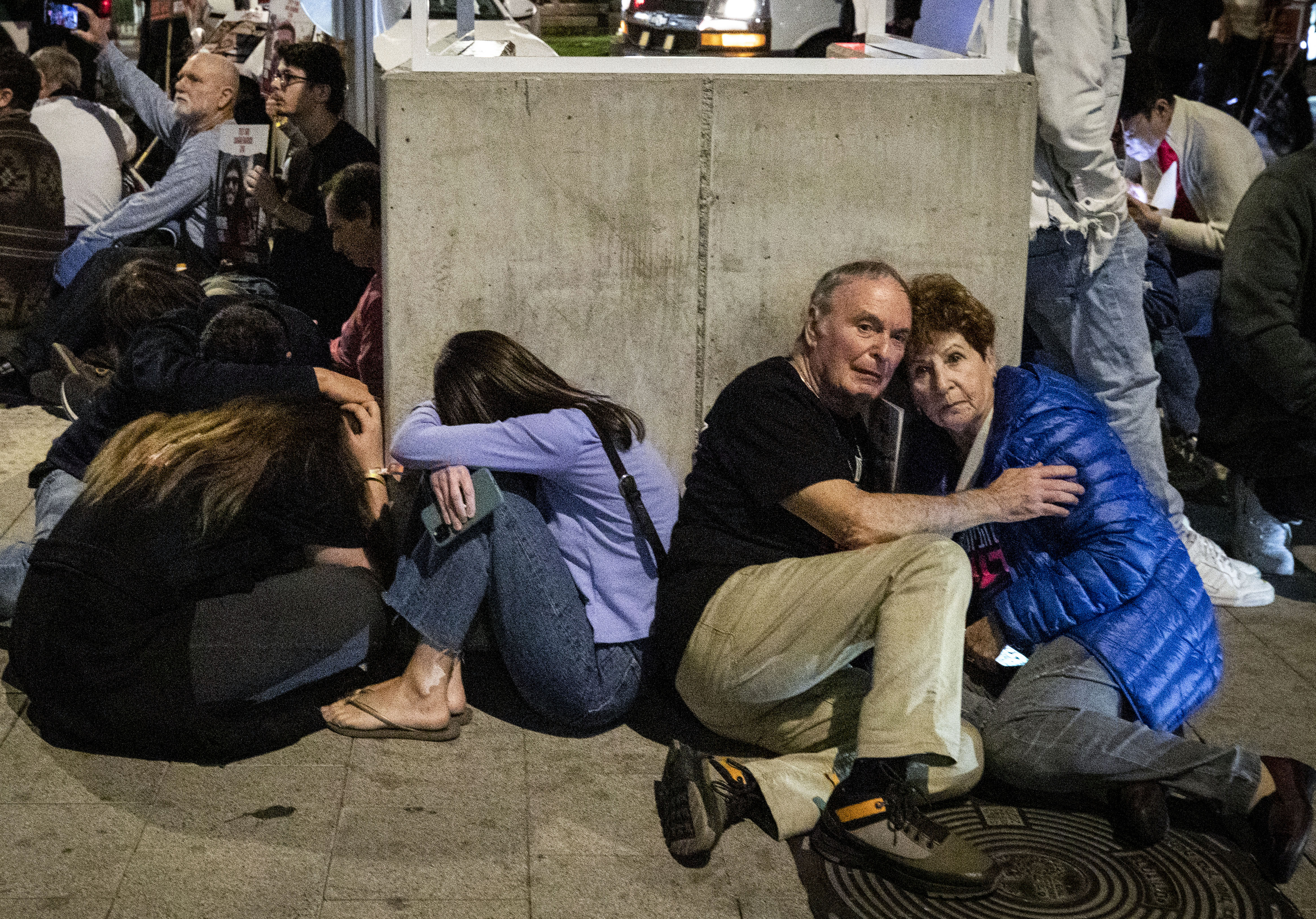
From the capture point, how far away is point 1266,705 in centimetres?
416

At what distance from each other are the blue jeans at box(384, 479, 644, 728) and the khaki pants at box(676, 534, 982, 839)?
257 mm

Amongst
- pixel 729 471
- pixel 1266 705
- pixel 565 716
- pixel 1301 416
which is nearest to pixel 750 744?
pixel 565 716

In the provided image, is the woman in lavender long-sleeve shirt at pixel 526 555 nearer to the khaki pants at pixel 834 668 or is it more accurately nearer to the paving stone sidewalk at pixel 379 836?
the paving stone sidewalk at pixel 379 836

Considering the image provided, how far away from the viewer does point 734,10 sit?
29.1ft

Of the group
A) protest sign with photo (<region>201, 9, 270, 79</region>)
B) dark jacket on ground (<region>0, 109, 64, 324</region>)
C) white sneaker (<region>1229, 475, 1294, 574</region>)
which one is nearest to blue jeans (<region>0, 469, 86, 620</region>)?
dark jacket on ground (<region>0, 109, 64, 324</region>)

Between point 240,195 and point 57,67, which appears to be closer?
point 240,195

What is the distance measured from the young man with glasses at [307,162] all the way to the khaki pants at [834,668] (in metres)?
3.03

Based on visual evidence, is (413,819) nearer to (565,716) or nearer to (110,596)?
(565,716)

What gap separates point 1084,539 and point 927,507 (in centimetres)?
49

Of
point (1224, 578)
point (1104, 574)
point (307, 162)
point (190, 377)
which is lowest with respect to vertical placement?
point (1224, 578)

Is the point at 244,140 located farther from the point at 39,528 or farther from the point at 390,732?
the point at 390,732

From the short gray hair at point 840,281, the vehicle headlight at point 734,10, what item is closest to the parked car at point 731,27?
the vehicle headlight at point 734,10

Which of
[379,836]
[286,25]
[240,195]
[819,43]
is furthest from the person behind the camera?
[819,43]

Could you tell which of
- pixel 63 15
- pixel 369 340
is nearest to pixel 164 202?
pixel 369 340
